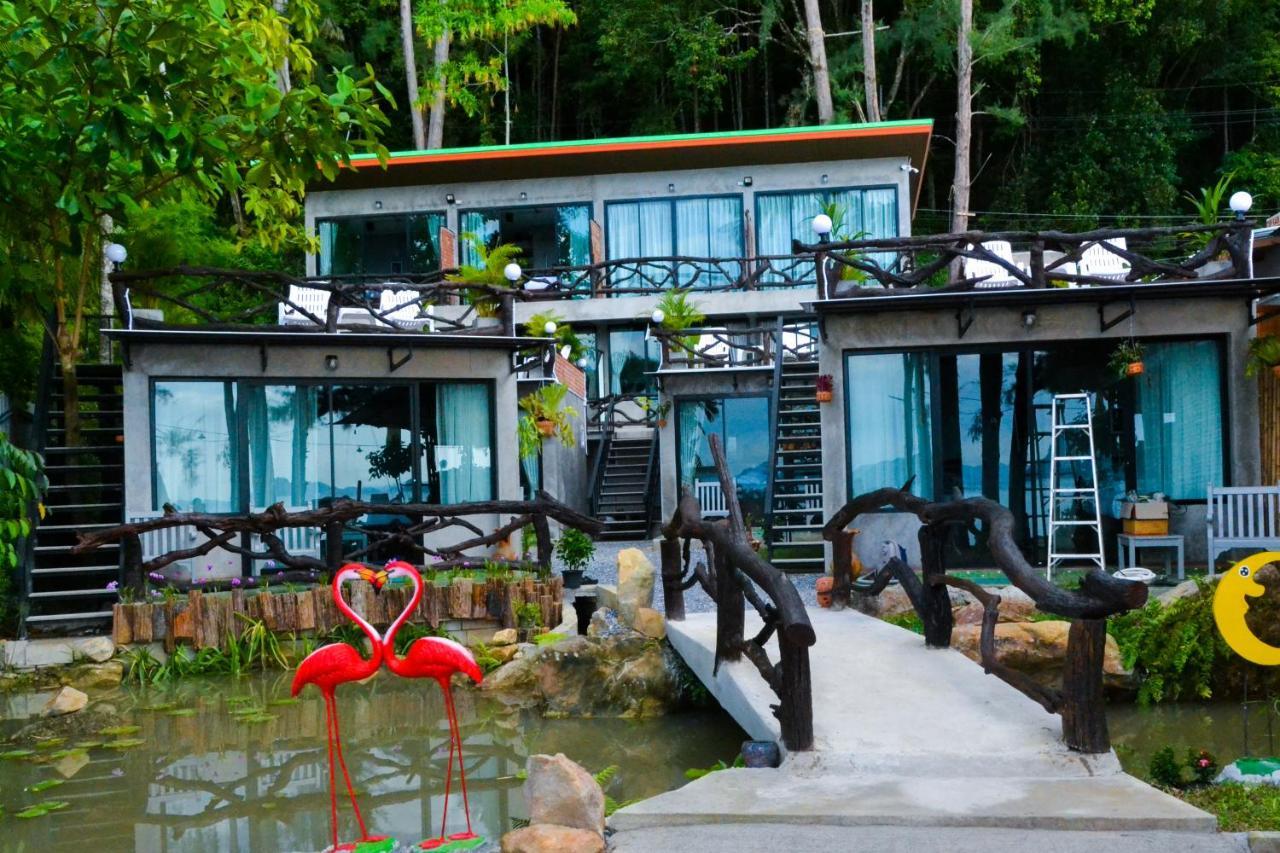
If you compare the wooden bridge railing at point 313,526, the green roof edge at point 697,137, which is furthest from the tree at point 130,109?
the green roof edge at point 697,137

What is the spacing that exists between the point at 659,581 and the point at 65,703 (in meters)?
6.68

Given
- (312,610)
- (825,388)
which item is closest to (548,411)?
(825,388)

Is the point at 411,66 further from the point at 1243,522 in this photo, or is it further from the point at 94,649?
the point at 1243,522

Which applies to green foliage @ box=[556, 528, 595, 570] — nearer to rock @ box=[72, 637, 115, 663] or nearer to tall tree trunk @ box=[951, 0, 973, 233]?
rock @ box=[72, 637, 115, 663]

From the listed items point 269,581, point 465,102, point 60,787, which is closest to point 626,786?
point 60,787

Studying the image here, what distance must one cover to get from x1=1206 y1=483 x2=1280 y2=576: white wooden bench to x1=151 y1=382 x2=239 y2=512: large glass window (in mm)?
9534

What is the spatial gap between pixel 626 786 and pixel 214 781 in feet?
8.31

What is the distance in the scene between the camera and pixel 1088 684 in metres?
5.69

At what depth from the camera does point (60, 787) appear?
772cm

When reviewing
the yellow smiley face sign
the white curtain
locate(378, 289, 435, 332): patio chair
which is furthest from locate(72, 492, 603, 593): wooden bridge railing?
the yellow smiley face sign

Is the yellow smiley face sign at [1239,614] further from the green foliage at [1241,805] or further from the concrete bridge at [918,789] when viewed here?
the concrete bridge at [918,789]

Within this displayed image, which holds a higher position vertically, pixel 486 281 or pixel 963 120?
pixel 963 120

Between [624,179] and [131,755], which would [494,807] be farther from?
[624,179]

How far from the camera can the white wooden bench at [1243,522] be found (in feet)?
36.2
